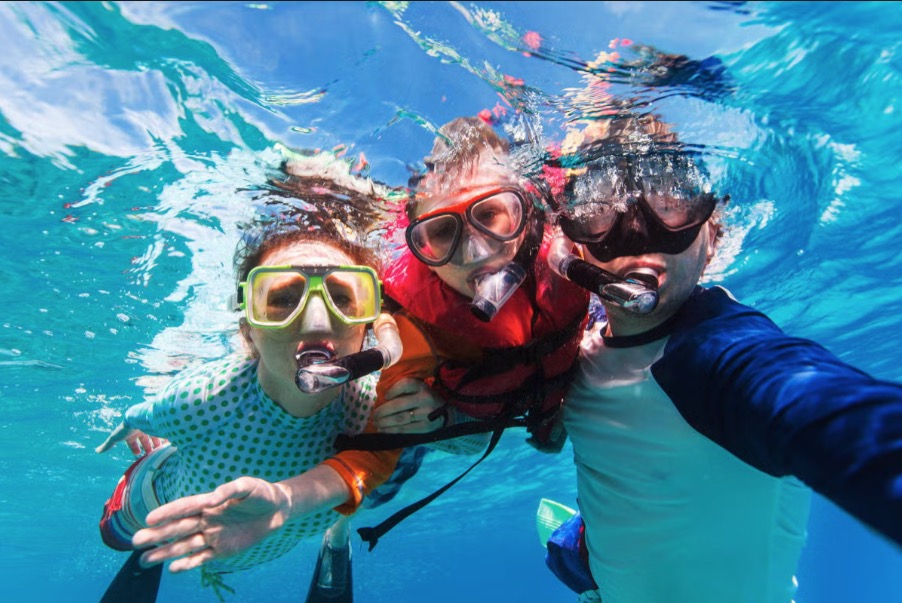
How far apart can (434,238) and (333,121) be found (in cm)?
198

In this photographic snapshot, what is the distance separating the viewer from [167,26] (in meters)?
4.13

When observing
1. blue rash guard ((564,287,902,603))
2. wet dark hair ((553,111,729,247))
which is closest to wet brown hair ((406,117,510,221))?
wet dark hair ((553,111,729,247))

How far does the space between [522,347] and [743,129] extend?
13.8 feet

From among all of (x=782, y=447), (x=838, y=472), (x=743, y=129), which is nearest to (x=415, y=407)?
(x=782, y=447)

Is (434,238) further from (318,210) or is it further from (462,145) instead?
(318,210)

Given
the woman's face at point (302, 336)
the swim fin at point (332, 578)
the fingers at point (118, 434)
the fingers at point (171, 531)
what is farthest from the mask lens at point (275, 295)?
the swim fin at point (332, 578)

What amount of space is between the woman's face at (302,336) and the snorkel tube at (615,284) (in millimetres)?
1887

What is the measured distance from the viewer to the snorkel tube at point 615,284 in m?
3.10

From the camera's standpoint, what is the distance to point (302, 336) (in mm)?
4094

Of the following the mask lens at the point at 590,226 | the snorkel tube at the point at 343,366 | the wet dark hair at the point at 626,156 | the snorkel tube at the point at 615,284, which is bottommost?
the snorkel tube at the point at 343,366

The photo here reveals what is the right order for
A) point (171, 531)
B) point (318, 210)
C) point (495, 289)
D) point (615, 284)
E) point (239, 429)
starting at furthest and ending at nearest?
point (318, 210)
point (239, 429)
point (495, 289)
point (615, 284)
point (171, 531)

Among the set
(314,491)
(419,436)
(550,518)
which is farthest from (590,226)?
(550,518)

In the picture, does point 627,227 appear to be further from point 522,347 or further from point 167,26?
point 167,26

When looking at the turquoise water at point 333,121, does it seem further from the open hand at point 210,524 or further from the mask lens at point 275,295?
the open hand at point 210,524
